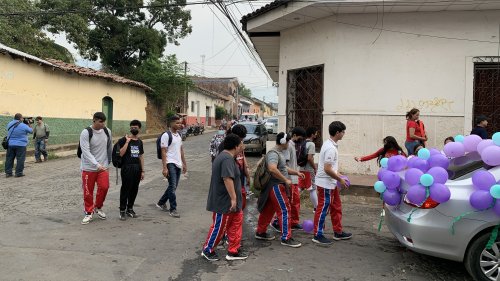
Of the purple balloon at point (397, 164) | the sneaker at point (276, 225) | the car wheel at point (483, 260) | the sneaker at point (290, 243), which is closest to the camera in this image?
the car wheel at point (483, 260)

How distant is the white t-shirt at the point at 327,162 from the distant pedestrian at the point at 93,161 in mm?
3286

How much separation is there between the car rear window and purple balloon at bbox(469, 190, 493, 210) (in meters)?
0.51

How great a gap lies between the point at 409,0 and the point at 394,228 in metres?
5.66

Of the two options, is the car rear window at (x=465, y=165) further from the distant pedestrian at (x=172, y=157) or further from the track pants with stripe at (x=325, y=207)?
the distant pedestrian at (x=172, y=157)

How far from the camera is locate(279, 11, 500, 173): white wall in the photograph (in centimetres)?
884

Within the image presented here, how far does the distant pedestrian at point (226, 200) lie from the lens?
449 cm

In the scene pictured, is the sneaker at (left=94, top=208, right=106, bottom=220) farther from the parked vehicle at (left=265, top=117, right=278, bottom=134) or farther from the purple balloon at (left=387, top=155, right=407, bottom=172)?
the parked vehicle at (left=265, top=117, right=278, bottom=134)

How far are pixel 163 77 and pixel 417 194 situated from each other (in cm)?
2548

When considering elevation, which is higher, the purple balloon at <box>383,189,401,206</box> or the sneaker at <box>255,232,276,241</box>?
the purple balloon at <box>383,189,401,206</box>

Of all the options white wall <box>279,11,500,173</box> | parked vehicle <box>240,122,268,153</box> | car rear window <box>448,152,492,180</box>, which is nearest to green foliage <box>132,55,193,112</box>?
parked vehicle <box>240,122,268,153</box>

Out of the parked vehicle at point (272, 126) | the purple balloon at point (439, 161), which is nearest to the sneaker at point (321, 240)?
the purple balloon at point (439, 161)

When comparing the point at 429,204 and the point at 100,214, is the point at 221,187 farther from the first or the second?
the point at 100,214

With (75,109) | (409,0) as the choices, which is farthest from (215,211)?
(75,109)

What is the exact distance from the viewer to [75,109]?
18516mm
